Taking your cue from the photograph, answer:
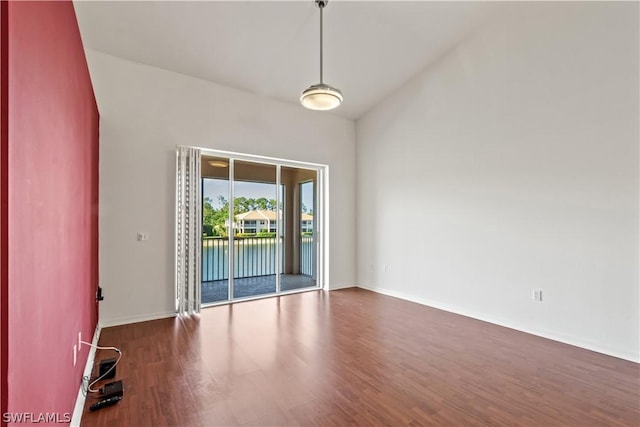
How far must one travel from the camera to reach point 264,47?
398 cm

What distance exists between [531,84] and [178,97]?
4609 millimetres

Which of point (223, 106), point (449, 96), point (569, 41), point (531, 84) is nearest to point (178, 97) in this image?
point (223, 106)

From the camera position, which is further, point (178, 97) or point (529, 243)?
point (178, 97)

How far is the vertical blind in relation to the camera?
4184 mm

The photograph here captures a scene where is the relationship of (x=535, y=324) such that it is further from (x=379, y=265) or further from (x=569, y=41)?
(x=569, y=41)

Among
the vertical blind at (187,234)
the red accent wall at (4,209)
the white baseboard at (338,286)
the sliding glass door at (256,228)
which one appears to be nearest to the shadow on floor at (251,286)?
the sliding glass door at (256,228)

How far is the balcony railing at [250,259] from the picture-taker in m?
5.05

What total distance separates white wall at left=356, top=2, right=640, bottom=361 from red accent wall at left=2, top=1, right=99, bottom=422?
4370 mm

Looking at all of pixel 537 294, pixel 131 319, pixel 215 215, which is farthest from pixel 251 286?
pixel 537 294

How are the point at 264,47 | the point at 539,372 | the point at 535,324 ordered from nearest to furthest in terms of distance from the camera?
the point at 539,372 → the point at 535,324 → the point at 264,47

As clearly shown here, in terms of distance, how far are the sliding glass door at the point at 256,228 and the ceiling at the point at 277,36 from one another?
1.36 metres

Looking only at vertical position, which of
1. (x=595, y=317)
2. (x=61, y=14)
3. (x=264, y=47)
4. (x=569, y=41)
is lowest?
(x=595, y=317)

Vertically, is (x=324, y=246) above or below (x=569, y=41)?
below

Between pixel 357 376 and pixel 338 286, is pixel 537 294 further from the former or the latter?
pixel 338 286
